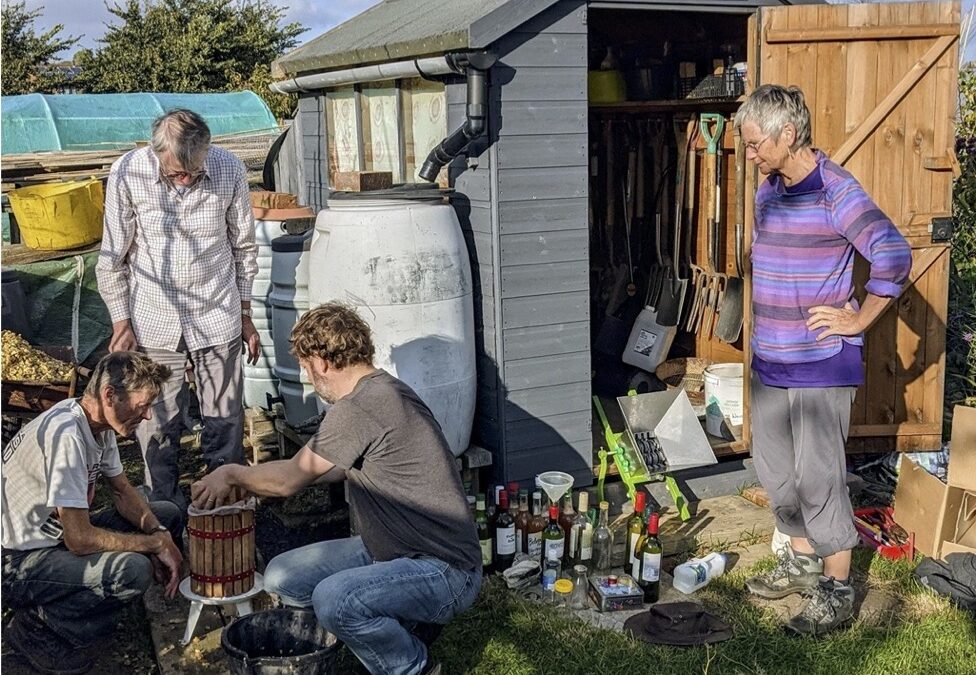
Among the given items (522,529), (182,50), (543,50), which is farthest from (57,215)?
(182,50)

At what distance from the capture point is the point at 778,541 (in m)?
4.82


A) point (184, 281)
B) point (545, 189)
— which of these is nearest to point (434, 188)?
point (545, 189)

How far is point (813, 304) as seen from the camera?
160 inches

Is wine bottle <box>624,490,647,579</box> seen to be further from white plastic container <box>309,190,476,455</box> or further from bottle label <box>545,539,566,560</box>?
white plastic container <box>309,190,476,455</box>

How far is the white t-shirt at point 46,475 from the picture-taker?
3613mm

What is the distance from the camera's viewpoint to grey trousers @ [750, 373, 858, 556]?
409cm

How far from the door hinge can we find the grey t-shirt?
3.32 meters

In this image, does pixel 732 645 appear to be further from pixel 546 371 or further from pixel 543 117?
pixel 543 117

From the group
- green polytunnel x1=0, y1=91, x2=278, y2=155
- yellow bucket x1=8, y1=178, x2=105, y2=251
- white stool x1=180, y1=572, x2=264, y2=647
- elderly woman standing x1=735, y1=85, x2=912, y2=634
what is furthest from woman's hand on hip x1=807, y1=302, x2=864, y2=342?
green polytunnel x1=0, y1=91, x2=278, y2=155

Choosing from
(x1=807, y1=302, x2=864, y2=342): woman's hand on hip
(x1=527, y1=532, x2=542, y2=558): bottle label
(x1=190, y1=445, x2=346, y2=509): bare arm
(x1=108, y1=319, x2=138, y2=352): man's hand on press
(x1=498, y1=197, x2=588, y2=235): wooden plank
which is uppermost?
(x1=498, y1=197, x2=588, y2=235): wooden plank

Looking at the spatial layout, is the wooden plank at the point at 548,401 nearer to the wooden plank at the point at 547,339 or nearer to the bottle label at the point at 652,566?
the wooden plank at the point at 547,339

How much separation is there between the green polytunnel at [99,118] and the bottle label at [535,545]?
42.5 ft

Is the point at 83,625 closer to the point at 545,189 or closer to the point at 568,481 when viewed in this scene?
the point at 568,481

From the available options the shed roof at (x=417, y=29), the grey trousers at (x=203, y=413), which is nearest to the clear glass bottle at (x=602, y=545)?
the grey trousers at (x=203, y=413)
